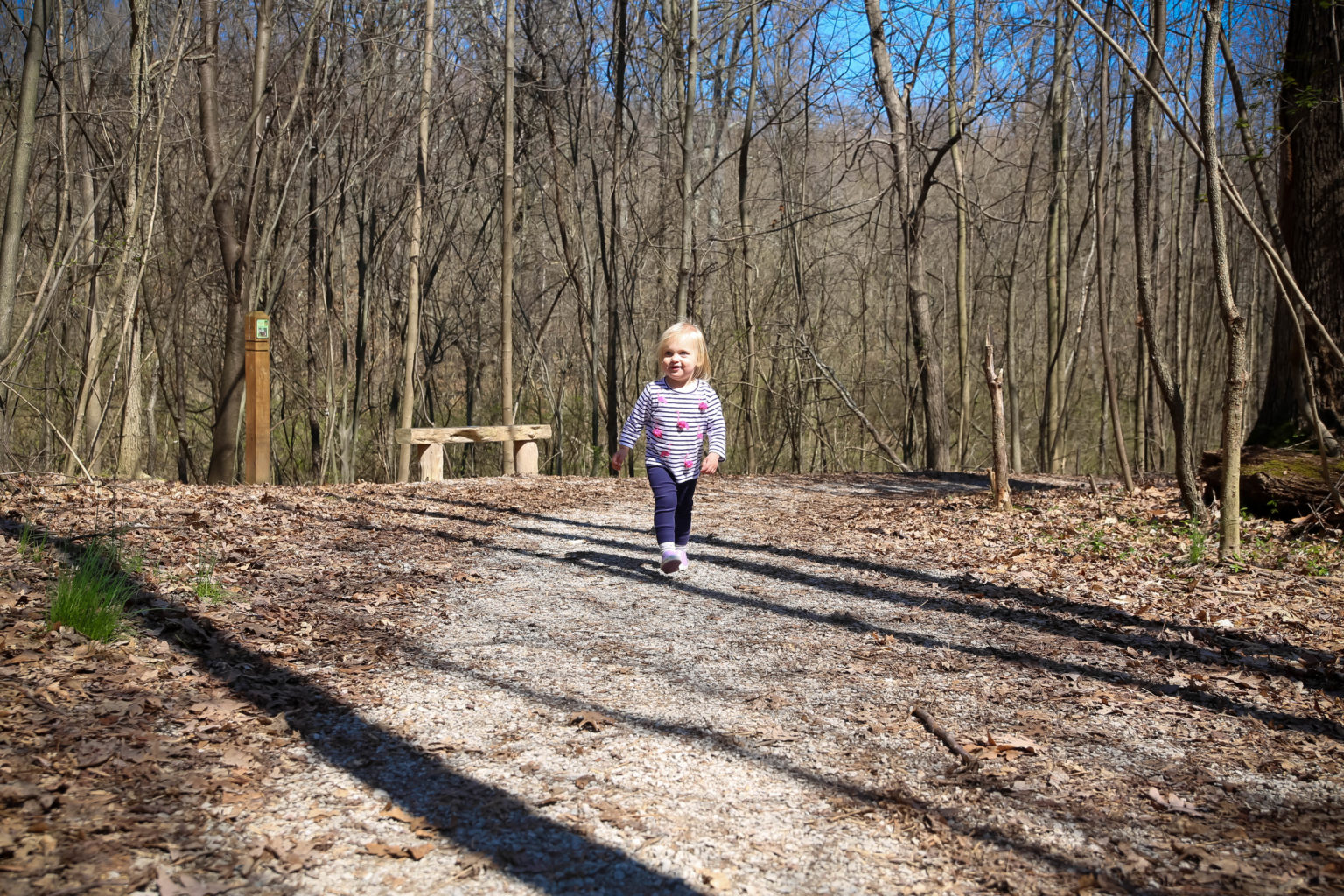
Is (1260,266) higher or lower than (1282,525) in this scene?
higher

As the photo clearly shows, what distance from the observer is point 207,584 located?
4.61 m

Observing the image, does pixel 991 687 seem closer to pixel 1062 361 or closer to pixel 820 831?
pixel 820 831

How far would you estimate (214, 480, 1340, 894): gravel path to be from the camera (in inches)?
95.3

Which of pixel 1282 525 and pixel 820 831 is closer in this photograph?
pixel 820 831

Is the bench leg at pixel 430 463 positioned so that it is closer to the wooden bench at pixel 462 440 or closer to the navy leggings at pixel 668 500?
the wooden bench at pixel 462 440

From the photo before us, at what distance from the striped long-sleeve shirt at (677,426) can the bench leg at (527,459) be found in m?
6.54

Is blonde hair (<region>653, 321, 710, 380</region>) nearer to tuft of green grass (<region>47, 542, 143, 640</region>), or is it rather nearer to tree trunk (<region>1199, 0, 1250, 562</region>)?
tree trunk (<region>1199, 0, 1250, 562</region>)

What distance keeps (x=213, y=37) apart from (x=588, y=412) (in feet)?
41.4

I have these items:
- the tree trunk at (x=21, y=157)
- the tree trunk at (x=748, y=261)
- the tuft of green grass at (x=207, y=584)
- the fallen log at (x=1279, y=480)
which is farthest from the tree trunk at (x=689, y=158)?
the tuft of green grass at (x=207, y=584)

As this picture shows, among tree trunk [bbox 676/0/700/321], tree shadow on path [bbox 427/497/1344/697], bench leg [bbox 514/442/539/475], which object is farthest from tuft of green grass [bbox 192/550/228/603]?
tree trunk [bbox 676/0/700/321]

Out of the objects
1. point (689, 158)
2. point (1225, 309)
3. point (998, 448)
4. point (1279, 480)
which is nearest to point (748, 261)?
point (689, 158)

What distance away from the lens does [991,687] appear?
389cm

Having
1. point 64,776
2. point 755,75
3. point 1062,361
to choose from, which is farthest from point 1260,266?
point 64,776

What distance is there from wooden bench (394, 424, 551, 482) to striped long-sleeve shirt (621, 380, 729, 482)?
17.1ft
